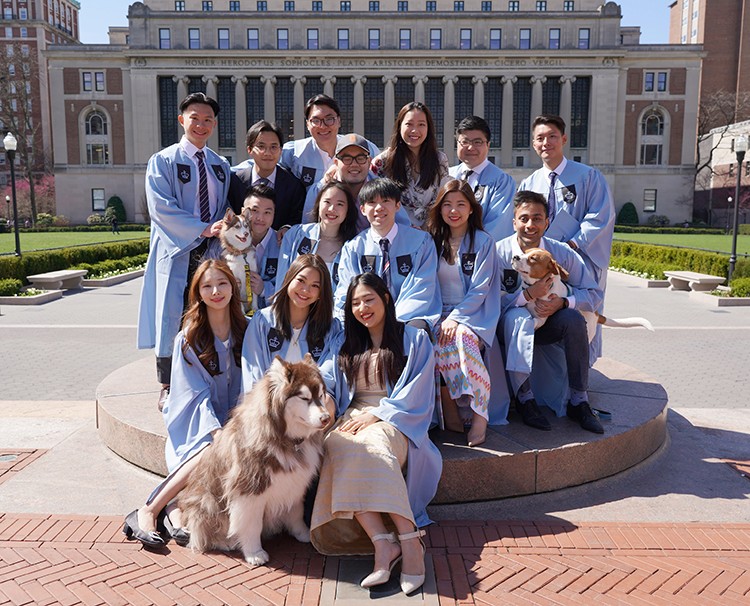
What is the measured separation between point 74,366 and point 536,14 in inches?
2498

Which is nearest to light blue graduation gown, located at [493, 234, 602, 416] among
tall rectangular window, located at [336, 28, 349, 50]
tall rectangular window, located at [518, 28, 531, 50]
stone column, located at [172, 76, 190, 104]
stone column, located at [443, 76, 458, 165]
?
stone column, located at [443, 76, 458, 165]

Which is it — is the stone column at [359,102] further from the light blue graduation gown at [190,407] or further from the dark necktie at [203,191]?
the light blue graduation gown at [190,407]

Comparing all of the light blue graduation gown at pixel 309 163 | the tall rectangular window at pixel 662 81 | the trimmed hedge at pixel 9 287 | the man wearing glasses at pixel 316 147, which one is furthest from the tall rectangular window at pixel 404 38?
the light blue graduation gown at pixel 309 163

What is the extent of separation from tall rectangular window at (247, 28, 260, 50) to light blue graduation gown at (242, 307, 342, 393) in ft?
216

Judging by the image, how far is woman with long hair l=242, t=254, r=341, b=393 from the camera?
16.2ft

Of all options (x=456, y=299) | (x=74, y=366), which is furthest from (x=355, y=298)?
(x=74, y=366)

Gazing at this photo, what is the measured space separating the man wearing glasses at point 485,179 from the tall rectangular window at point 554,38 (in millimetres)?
64414

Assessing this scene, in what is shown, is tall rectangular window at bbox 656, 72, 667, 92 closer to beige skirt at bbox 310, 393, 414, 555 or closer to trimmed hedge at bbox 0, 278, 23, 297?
trimmed hedge at bbox 0, 278, 23, 297

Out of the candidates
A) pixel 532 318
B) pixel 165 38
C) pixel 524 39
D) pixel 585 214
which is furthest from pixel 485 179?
pixel 165 38

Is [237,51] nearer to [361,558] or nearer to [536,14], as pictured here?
[536,14]

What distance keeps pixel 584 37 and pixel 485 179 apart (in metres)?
65.4

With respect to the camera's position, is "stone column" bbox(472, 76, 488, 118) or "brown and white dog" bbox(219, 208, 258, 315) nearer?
"brown and white dog" bbox(219, 208, 258, 315)

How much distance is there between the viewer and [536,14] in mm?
63500

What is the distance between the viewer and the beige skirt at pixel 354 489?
4.04 metres
